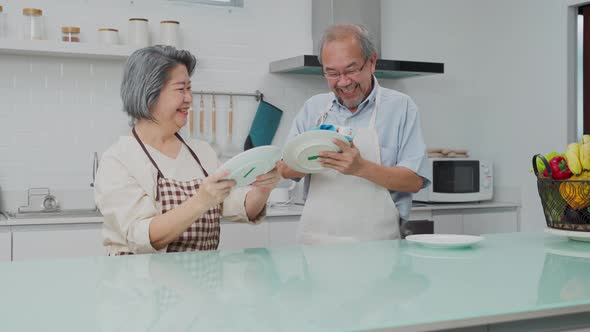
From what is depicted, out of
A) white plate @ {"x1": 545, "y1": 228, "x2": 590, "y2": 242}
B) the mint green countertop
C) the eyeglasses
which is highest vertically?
the eyeglasses

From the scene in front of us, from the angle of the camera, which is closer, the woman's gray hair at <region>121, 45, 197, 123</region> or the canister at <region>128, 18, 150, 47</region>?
the woman's gray hair at <region>121, 45, 197, 123</region>

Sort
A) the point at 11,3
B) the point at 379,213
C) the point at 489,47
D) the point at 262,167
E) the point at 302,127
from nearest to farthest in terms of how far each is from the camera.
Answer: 1. the point at 262,167
2. the point at 379,213
3. the point at 302,127
4. the point at 11,3
5. the point at 489,47

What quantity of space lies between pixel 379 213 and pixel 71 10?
7.92ft

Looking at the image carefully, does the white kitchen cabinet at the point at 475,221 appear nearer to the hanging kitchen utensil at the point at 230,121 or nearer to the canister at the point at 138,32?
the hanging kitchen utensil at the point at 230,121

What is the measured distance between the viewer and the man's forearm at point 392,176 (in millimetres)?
2414

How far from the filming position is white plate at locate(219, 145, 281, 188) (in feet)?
6.39

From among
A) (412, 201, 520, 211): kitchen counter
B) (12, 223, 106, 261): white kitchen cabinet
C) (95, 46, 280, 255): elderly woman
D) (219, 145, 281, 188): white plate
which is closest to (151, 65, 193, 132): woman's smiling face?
(95, 46, 280, 255): elderly woman

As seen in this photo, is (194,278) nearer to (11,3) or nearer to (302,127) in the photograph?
(302,127)

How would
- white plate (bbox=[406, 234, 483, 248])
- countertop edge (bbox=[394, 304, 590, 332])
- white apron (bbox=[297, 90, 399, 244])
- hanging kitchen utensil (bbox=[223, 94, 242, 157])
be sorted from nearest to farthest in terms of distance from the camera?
countertop edge (bbox=[394, 304, 590, 332]) → white plate (bbox=[406, 234, 483, 248]) → white apron (bbox=[297, 90, 399, 244]) → hanging kitchen utensil (bbox=[223, 94, 242, 157])

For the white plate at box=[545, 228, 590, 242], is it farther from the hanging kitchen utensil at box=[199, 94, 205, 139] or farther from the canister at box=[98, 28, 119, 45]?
the canister at box=[98, 28, 119, 45]

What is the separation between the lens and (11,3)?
3.91 metres

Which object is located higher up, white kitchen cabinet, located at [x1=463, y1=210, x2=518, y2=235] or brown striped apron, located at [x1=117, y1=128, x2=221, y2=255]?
brown striped apron, located at [x1=117, y1=128, x2=221, y2=255]

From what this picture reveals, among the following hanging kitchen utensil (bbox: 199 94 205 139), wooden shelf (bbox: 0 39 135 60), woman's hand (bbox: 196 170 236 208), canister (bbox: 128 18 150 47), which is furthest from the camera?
hanging kitchen utensil (bbox: 199 94 205 139)

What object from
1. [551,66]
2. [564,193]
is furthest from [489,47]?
[564,193]
